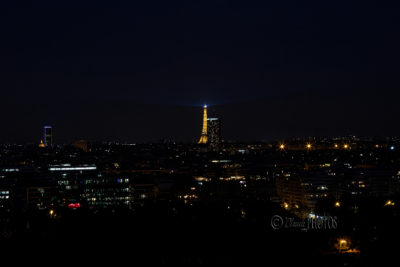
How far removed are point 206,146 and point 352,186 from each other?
70005 millimetres

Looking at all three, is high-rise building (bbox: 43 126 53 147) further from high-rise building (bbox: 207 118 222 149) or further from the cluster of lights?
the cluster of lights

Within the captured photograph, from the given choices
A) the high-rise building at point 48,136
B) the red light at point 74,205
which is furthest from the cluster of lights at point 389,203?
the high-rise building at point 48,136

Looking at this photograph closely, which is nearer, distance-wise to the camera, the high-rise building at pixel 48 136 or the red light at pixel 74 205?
the red light at pixel 74 205

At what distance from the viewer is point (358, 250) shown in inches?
543

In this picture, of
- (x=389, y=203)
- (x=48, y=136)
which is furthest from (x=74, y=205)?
(x=48, y=136)

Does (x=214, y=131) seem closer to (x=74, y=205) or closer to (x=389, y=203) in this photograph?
(x=74, y=205)

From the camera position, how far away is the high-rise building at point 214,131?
109 m

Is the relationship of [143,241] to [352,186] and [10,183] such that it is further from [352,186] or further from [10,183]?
[10,183]

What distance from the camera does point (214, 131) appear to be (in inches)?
4469

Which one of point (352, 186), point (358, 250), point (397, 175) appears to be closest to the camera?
point (358, 250)

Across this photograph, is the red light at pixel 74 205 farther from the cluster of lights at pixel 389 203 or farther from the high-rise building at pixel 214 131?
the high-rise building at pixel 214 131

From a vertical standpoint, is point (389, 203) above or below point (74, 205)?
above

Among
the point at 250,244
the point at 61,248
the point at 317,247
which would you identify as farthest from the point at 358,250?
the point at 61,248

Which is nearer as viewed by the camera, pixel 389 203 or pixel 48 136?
pixel 389 203
